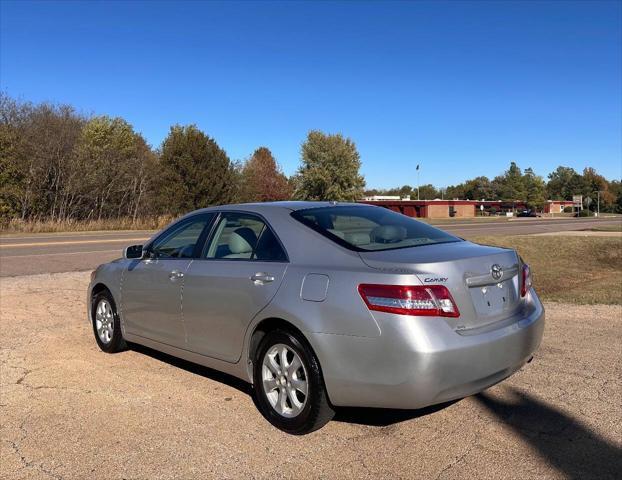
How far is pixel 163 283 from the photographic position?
4.98 m

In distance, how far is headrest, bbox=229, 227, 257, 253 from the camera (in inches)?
175

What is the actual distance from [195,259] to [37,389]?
5.95 ft

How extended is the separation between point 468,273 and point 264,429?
180cm

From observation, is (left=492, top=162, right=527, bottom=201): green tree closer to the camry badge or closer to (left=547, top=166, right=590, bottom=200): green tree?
(left=547, top=166, right=590, bottom=200): green tree

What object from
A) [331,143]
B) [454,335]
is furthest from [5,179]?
[331,143]

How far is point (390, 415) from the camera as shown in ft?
13.5

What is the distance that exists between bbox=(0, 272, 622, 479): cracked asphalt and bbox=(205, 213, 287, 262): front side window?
1193 mm

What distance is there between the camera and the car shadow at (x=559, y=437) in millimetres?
3252

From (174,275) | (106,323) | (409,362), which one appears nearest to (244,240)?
(174,275)

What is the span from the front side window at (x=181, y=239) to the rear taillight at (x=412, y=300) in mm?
2067

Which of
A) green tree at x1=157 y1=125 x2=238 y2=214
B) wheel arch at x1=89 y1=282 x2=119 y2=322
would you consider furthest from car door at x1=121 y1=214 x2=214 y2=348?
green tree at x1=157 y1=125 x2=238 y2=214

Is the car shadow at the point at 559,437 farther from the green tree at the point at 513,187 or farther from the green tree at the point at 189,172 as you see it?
the green tree at the point at 513,187

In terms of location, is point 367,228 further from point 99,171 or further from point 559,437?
point 99,171

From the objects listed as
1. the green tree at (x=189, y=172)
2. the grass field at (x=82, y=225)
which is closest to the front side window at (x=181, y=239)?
the grass field at (x=82, y=225)
